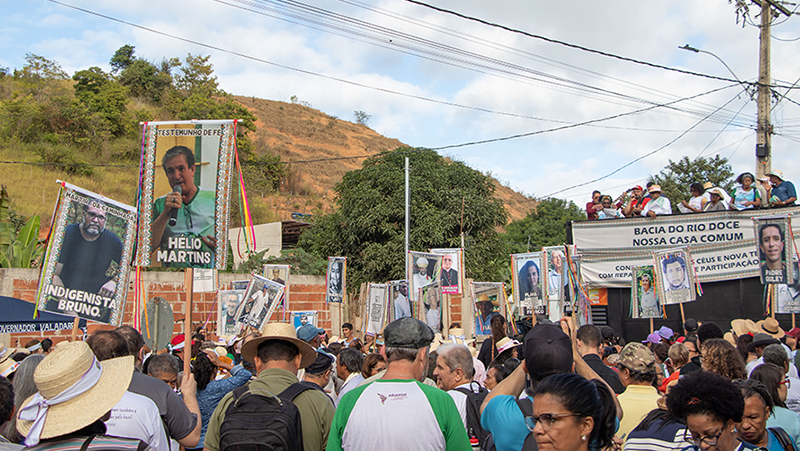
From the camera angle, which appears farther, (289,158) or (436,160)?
(289,158)

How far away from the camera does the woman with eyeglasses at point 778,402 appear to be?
3.57 meters

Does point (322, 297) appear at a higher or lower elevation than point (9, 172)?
lower

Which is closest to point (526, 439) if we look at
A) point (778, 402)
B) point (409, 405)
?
point (409, 405)

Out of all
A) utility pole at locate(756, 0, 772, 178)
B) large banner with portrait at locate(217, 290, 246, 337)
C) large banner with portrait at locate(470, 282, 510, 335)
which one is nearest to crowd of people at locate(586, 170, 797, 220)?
utility pole at locate(756, 0, 772, 178)

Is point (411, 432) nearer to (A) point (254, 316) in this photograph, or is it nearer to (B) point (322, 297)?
(A) point (254, 316)

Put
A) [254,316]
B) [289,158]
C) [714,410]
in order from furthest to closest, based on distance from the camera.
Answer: [289,158] → [254,316] → [714,410]

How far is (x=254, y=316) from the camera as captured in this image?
12.6m

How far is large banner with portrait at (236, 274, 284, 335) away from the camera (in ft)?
40.9

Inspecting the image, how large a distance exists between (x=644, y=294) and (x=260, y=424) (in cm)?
1198

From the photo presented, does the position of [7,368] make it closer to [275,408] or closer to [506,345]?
[275,408]

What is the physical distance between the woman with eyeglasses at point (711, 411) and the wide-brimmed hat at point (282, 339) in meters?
2.18

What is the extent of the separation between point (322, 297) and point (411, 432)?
1783 centimetres

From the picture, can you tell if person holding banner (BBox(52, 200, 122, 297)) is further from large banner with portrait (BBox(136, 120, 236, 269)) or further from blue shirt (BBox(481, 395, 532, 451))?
blue shirt (BBox(481, 395, 532, 451))

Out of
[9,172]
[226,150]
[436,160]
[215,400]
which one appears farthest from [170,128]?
[9,172]
